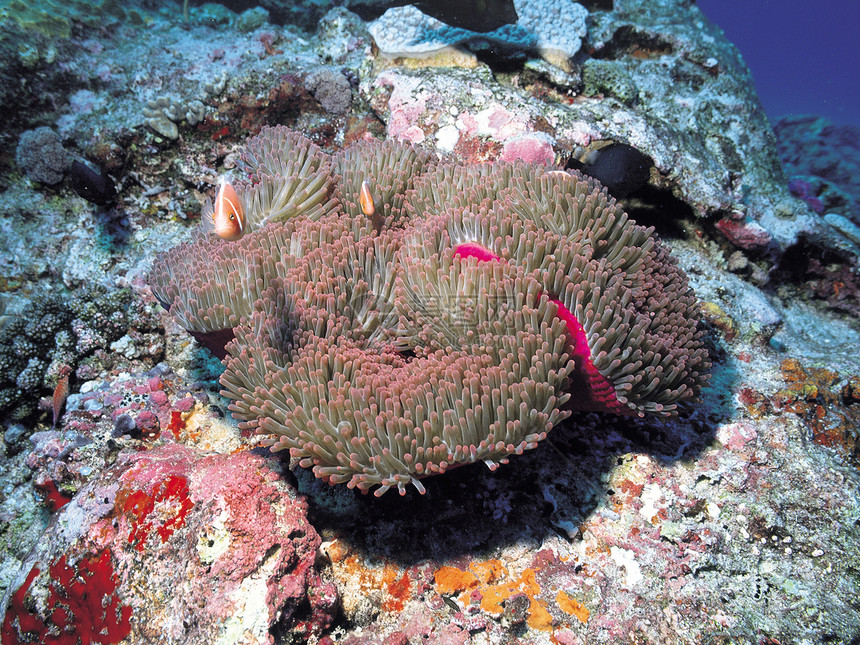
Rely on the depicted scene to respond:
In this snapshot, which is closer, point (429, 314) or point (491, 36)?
point (429, 314)

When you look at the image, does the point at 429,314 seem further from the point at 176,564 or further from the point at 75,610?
the point at 75,610

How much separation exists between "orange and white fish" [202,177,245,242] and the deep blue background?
64.9 meters

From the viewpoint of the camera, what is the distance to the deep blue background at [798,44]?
178 feet

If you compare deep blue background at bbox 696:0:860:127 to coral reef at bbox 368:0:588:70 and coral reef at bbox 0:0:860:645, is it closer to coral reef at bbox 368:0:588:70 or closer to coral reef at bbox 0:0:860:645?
coral reef at bbox 368:0:588:70

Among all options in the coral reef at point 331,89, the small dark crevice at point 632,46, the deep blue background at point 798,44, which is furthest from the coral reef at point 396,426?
the deep blue background at point 798,44

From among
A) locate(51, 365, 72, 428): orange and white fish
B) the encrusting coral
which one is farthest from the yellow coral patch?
locate(51, 365, 72, 428): orange and white fish

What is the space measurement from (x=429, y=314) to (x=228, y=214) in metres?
1.34

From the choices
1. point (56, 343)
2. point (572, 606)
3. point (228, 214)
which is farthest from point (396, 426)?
point (56, 343)

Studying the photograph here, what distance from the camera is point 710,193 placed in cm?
406

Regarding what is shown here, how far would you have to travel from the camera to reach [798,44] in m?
65.8

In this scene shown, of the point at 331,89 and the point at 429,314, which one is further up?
the point at 331,89

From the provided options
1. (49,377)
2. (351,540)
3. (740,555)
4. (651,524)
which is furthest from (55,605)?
(740,555)

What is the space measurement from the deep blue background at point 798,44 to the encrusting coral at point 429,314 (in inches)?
2515

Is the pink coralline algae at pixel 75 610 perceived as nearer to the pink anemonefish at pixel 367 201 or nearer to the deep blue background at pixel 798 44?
the pink anemonefish at pixel 367 201
